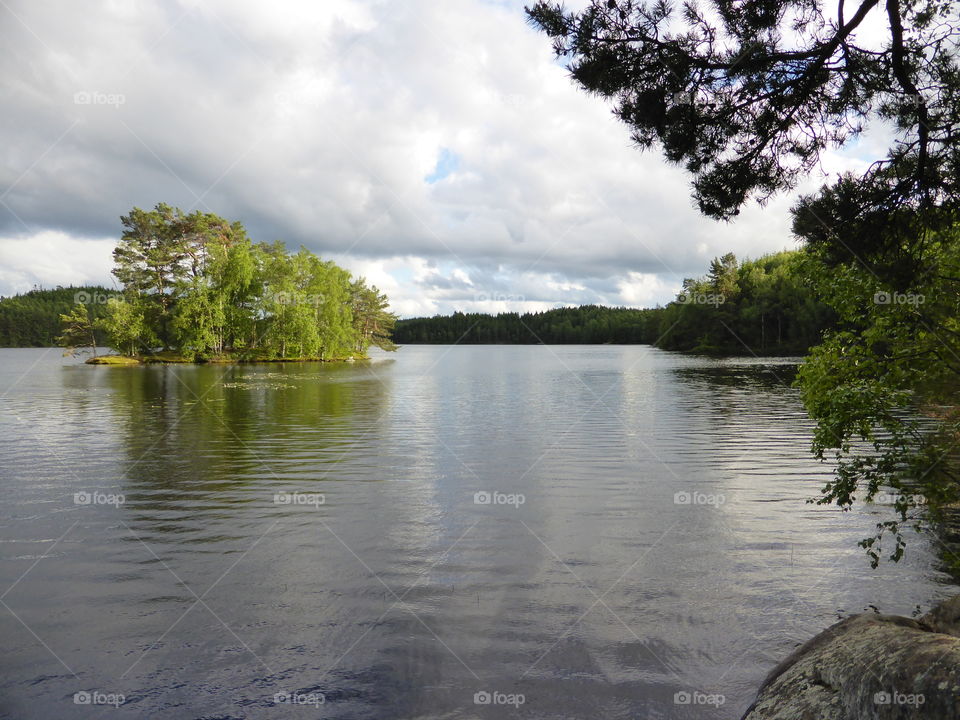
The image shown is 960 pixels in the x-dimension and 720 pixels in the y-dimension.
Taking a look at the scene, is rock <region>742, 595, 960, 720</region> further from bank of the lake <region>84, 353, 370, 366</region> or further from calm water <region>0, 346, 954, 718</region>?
bank of the lake <region>84, 353, 370, 366</region>

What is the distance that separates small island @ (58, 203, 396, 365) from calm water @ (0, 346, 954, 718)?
63120 mm

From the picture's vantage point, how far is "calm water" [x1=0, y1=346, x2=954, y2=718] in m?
6.75

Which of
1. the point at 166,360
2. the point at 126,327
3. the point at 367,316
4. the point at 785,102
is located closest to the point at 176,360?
the point at 166,360

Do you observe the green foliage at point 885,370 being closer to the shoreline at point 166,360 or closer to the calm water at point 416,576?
the calm water at point 416,576

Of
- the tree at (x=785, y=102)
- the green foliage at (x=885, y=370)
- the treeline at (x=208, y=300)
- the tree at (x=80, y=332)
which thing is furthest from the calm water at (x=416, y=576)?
the tree at (x=80, y=332)

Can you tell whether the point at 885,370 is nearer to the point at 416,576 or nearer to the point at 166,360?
the point at 416,576

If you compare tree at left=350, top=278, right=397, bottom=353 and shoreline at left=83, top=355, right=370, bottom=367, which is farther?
tree at left=350, top=278, right=397, bottom=353

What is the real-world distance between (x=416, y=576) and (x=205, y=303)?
79.2 metres

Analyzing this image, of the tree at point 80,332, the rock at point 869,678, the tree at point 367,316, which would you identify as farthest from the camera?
the tree at point 367,316

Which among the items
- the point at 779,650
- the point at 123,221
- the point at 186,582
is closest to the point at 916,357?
the point at 779,650

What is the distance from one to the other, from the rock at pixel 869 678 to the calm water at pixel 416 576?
1322mm

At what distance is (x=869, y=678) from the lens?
434 cm

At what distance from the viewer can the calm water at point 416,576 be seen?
6754 millimetres

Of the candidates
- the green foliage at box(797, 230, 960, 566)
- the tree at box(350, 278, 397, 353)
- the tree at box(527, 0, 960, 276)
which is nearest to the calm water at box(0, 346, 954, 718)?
the green foliage at box(797, 230, 960, 566)
